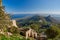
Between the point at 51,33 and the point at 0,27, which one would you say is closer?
the point at 0,27

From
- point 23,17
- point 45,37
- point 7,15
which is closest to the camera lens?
point 7,15

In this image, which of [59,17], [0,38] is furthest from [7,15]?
[59,17]

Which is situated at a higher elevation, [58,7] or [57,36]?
[58,7]

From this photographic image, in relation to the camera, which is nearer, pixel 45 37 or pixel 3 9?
pixel 3 9

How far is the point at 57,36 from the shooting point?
68.0ft

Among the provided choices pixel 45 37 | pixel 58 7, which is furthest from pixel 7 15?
pixel 58 7

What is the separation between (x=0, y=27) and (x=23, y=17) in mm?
57410

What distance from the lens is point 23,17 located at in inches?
2618

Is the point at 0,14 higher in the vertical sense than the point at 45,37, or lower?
higher

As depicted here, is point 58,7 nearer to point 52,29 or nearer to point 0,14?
point 52,29

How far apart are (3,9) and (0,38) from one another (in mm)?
3666

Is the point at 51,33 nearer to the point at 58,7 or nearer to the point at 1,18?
the point at 1,18

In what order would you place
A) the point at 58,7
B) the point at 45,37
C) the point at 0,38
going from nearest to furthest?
1. the point at 0,38
2. the point at 45,37
3. the point at 58,7

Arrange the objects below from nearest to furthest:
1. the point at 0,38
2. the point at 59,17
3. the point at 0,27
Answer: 1. the point at 0,38
2. the point at 0,27
3. the point at 59,17
